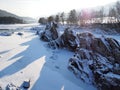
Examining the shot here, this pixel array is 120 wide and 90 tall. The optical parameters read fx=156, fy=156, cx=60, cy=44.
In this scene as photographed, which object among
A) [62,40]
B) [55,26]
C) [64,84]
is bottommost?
[64,84]

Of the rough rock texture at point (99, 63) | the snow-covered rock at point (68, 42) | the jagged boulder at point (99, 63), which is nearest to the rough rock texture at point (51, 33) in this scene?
the snow-covered rock at point (68, 42)

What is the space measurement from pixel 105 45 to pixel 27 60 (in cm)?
1372

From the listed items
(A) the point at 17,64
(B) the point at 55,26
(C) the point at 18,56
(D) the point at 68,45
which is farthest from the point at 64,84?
(B) the point at 55,26

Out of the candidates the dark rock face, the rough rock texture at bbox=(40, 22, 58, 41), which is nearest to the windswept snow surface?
the dark rock face

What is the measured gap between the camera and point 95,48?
79.6 ft

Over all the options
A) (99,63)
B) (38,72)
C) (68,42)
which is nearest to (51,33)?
(68,42)

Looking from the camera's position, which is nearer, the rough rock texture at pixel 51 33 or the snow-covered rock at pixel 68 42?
the snow-covered rock at pixel 68 42

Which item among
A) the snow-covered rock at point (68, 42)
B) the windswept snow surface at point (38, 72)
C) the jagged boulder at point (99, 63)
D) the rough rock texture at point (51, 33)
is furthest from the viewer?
the rough rock texture at point (51, 33)

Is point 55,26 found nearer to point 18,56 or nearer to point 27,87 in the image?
point 18,56

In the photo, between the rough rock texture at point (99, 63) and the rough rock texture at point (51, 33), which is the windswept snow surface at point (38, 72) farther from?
the rough rock texture at point (51, 33)

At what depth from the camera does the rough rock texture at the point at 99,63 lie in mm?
18859

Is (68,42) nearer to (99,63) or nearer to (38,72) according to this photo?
(38,72)

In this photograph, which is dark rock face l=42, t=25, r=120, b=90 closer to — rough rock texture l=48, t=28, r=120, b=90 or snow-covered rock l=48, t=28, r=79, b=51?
rough rock texture l=48, t=28, r=120, b=90

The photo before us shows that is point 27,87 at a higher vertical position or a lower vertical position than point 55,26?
lower
